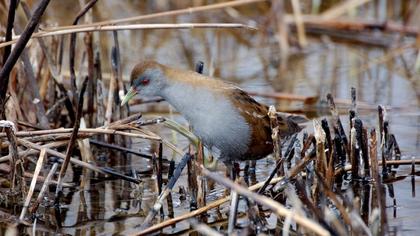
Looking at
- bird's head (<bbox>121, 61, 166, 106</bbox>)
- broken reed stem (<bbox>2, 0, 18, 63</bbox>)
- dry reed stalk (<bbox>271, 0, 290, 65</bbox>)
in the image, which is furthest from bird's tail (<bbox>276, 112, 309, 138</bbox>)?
dry reed stalk (<bbox>271, 0, 290, 65</bbox>)

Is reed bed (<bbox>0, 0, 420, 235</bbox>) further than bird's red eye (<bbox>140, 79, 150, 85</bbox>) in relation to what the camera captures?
No

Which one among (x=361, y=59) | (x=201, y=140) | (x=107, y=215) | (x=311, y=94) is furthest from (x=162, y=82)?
(x=361, y=59)

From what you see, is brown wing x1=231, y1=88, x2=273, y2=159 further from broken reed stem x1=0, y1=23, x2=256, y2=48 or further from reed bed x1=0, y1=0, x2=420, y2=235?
broken reed stem x1=0, y1=23, x2=256, y2=48

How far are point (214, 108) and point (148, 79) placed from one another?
37 centimetres

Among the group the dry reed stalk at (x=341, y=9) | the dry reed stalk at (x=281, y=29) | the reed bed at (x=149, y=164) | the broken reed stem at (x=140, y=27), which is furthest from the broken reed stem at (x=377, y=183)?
the dry reed stalk at (x=341, y=9)

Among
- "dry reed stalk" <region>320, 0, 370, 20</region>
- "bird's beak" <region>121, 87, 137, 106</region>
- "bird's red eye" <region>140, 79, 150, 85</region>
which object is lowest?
"bird's beak" <region>121, 87, 137, 106</region>

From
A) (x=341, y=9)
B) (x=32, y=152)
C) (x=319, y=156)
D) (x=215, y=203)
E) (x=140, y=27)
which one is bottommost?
(x=215, y=203)

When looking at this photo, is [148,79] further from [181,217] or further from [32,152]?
[181,217]

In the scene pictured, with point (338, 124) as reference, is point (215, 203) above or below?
below

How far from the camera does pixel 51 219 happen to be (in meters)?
4.21

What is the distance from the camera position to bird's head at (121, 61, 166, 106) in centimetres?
424

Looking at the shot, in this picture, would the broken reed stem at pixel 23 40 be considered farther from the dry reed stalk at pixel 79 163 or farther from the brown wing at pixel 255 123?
the brown wing at pixel 255 123

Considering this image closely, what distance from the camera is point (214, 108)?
4117 mm

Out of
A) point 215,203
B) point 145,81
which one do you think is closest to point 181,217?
point 215,203
